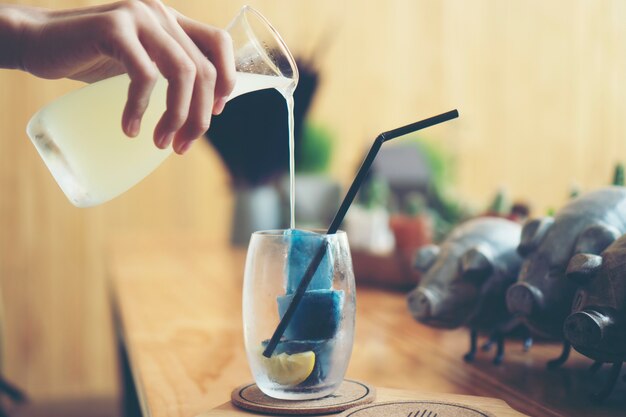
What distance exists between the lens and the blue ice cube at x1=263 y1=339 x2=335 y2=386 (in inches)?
27.3

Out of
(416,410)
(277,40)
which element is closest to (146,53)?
(277,40)

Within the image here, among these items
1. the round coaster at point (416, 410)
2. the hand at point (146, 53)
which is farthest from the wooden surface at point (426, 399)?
the hand at point (146, 53)

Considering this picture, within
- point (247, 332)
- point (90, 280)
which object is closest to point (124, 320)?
point (247, 332)

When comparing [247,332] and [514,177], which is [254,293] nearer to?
[247,332]

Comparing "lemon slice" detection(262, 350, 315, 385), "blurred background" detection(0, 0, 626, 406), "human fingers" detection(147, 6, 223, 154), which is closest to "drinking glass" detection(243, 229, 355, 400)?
"lemon slice" detection(262, 350, 315, 385)

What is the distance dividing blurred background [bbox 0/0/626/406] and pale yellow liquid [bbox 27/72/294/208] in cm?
149

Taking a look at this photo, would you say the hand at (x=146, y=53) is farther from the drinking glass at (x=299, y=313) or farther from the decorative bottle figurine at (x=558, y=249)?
the decorative bottle figurine at (x=558, y=249)

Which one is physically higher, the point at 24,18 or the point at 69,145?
the point at 24,18

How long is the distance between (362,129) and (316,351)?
3185 mm

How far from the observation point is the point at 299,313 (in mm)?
688

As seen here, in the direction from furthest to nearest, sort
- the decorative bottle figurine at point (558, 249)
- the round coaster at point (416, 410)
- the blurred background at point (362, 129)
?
the blurred background at point (362, 129) < the decorative bottle figurine at point (558, 249) < the round coaster at point (416, 410)

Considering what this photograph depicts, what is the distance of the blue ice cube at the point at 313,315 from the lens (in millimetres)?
689

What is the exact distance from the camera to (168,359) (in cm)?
96

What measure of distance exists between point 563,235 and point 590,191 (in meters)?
0.07
